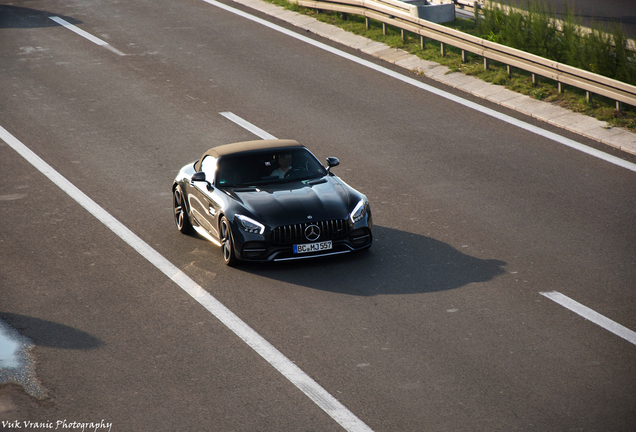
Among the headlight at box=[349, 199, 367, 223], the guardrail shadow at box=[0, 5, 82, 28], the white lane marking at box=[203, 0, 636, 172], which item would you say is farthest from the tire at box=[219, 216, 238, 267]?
the guardrail shadow at box=[0, 5, 82, 28]

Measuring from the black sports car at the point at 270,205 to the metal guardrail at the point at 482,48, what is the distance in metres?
6.91

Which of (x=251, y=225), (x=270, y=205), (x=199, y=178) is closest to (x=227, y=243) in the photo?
(x=251, y=225)

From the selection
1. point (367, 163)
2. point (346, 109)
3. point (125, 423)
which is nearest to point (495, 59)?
point (346, 109)

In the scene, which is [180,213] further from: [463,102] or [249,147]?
[463,102]

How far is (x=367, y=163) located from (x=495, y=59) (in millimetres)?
5364

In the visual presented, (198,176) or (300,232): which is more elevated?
(198,176)

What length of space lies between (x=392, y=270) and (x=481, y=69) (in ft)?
33.0

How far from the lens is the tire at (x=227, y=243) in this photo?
10275 mm

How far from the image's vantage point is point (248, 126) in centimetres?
1670

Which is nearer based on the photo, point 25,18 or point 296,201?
point 296,201

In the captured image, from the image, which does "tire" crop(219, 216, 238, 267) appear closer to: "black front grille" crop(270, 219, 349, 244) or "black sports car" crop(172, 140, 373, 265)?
"black sports car" crop(172, 140, 373, 265)

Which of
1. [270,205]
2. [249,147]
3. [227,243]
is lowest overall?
[227,243]

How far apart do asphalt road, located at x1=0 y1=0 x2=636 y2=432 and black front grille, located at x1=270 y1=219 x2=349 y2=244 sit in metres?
0.41

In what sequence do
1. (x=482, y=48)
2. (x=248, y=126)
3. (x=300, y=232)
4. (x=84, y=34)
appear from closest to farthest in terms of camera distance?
(x=300, y=232) < (x=248, y=126) < (x=482, y=48) < (x=84, y=34)
